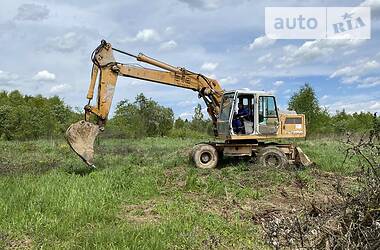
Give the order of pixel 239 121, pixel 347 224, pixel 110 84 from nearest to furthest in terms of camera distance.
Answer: pixel 347 224, pixel 110 84, pixel 239 121

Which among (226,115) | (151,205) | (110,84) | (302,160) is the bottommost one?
(151,205)

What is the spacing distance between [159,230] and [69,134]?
621 cm

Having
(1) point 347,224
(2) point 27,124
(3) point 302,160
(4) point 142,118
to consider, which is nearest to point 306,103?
(4) point 142,118

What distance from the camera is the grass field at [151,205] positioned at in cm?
626

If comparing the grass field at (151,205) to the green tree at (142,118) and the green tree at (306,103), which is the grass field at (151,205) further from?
the green tree at (142,118)

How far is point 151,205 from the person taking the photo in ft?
28.5

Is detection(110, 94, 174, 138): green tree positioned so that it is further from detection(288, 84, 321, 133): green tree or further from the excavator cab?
the excavator cab

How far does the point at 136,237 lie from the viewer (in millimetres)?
6219

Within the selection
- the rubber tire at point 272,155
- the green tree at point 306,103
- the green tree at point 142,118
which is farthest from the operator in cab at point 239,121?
A: the green tree at point 142,118

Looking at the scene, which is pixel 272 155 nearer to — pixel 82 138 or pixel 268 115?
pixel 268 115

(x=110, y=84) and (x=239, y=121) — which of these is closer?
(x=110, y=84)

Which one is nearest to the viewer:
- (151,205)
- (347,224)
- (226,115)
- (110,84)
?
(347,224)

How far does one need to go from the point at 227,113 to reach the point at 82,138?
179 inches

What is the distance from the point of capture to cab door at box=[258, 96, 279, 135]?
45.3 ft
